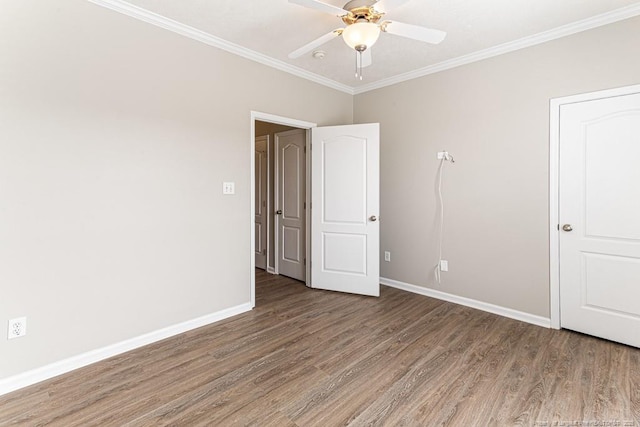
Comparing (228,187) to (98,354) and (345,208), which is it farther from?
(98,354)

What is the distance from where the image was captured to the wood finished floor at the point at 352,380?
5.83 feet

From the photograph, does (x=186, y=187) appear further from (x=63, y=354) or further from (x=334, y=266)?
(x=334, y=266)

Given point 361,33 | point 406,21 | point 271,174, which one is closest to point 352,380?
point 361,33

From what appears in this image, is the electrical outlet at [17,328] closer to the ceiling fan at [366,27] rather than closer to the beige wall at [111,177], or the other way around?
the beige wall at [111,177]

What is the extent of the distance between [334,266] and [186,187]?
2.00 m

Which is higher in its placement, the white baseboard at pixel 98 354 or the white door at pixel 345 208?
the white door at pixel 345 208

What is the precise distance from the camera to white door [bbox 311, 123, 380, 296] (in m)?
3.74

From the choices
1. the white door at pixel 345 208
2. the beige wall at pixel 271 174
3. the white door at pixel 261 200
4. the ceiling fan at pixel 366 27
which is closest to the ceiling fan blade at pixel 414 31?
the ceiling fan at pixel 366 27

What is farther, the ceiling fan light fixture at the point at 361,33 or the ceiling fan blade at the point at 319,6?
the ceiling fan light fixture at the point at 361,33

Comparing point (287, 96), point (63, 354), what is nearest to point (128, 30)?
point (287, 96)

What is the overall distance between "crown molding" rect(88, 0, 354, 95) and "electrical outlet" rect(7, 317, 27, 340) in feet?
7.36

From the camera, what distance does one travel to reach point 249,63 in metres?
3.25

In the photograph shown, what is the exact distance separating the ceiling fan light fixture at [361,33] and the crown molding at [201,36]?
1.39 meters

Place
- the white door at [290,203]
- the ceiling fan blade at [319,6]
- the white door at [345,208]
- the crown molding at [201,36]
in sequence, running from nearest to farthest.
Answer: the ceiling fan blade at [319,6]
the crown molding at [201,36]
the white door at [345,208]
the white door at [290,203]
